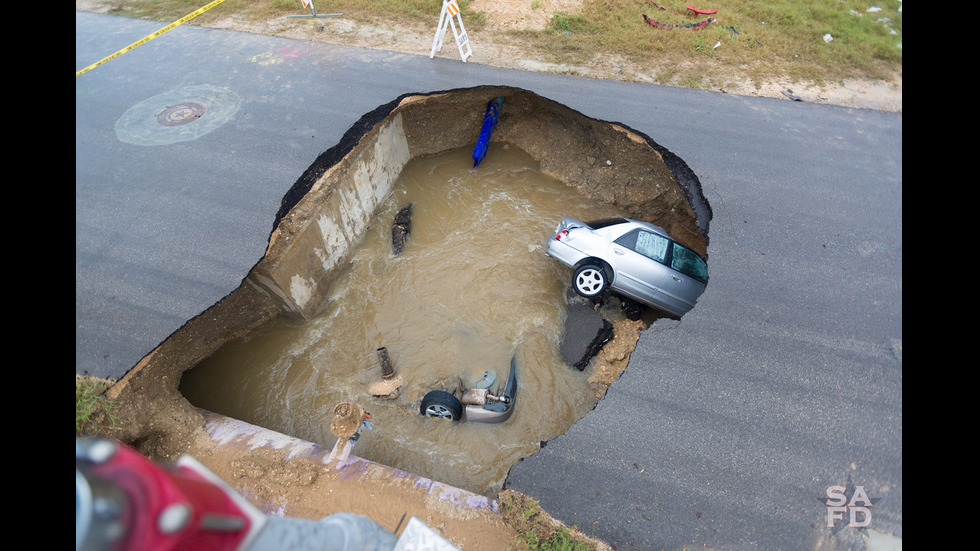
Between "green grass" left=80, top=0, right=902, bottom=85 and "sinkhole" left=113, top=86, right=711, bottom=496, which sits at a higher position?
"green grass" left=80, top=0, right=902, bottom=85

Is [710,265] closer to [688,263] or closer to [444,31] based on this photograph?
[688,263]

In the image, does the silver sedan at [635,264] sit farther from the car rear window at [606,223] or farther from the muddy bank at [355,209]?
the muddy bank at [355,209]

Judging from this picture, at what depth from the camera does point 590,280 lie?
26.3 feet

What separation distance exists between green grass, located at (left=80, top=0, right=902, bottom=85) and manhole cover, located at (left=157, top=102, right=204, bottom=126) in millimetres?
4758

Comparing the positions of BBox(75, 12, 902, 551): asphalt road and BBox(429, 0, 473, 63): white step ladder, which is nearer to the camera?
BBox(75, 12, 902, 551): asphalt road

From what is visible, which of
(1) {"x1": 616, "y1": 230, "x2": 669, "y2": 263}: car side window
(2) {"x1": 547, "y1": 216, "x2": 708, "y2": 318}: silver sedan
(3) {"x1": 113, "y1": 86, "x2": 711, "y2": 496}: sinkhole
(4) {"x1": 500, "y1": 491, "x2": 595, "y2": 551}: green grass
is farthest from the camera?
(1) {"x1": 616, "y1": 230, "x2": 669, "y2": 263}: car side window

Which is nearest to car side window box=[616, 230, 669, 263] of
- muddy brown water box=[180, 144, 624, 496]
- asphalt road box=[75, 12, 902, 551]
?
asphalt road box=[75, 12, 902, 551]

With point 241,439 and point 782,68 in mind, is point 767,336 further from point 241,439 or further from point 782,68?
point 782,68

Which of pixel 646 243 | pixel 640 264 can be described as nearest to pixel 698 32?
pixel 646 243

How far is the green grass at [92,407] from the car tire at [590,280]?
691 centimetres

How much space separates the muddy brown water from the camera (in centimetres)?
686

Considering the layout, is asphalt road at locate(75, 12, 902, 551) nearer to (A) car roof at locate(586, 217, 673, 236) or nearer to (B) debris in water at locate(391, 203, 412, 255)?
(A) car roof at locate(586, 217, 673, 236)

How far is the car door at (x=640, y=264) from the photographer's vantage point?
7672 mm

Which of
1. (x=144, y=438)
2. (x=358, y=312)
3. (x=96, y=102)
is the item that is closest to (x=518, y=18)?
(x=358, y=312)
